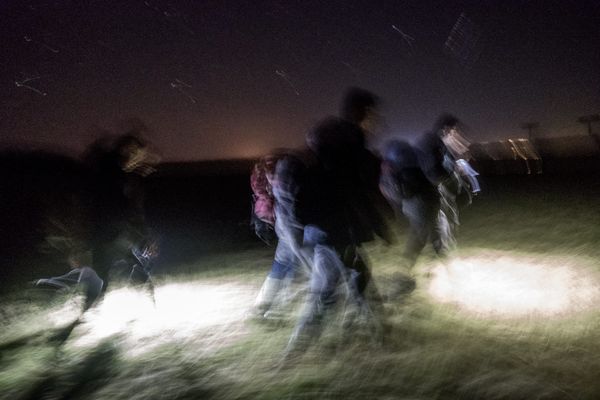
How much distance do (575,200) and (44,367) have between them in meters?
12.8

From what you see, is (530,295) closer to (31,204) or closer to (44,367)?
(44,367)

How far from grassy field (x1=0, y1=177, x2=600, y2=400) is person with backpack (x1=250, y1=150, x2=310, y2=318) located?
1.17ft

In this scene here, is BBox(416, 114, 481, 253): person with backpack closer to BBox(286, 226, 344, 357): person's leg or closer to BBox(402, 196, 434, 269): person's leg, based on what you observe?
BBox(402, 196, 434, 269): person's leg

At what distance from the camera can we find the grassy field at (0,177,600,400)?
3.03 m

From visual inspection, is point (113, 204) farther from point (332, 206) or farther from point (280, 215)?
point (332, 206)

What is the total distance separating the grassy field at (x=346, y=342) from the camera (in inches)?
119

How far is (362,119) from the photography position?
149 inches

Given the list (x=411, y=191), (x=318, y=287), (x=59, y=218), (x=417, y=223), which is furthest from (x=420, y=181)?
(x=59, y=218)

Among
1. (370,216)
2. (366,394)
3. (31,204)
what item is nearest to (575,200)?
(370,216)

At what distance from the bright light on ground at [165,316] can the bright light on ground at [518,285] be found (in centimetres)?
244

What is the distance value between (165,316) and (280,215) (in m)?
2.27

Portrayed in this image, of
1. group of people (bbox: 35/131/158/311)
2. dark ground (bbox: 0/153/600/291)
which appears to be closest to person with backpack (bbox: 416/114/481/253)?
group of people (bbox: 35/131/158/311)

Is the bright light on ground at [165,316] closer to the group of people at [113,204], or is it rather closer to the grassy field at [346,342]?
the grassy field at [346,342]

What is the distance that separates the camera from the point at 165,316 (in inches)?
206
